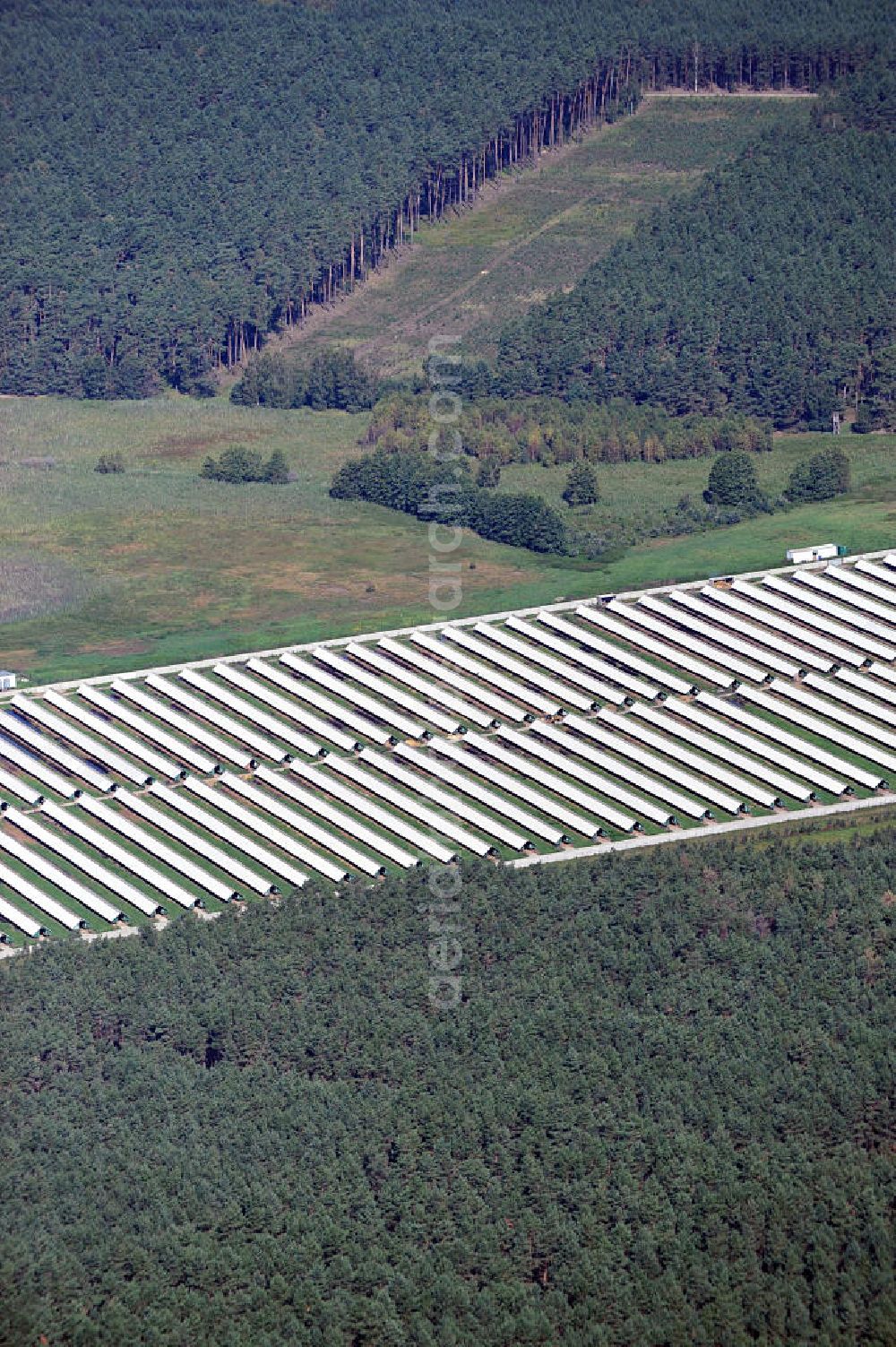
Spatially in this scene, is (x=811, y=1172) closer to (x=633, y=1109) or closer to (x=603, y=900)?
(x=633, y=1109)

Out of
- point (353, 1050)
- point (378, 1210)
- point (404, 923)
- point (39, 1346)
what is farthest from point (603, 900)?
point (39, 1346)

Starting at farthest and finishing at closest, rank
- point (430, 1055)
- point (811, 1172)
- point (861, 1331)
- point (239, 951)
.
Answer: point (239, 951) < point (430, 1055) < point (811, 1172) < point (861, 1331)

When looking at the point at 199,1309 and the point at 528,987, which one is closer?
the point at 199,1309

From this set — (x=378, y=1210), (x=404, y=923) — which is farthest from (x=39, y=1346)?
(x=404, y=923)

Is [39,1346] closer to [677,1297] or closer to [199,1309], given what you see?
[199,1309]

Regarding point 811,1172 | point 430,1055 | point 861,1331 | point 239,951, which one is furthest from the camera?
point 239,951

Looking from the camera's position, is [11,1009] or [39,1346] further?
[11,1009]
